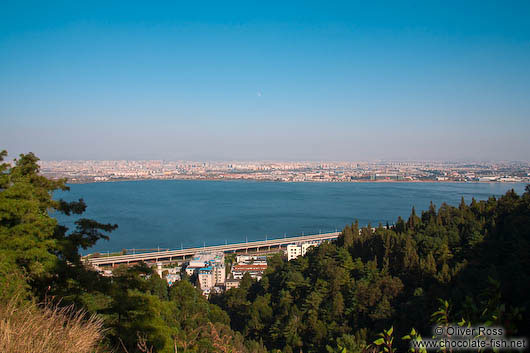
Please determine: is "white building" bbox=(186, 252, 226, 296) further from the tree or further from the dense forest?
the tree

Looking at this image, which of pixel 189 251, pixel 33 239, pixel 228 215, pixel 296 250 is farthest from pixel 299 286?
pixel 228 215

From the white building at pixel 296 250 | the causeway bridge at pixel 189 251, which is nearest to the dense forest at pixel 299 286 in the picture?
the white building at pixel 296 250

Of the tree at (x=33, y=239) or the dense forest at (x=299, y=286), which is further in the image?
the tree at (x=33, y=239)

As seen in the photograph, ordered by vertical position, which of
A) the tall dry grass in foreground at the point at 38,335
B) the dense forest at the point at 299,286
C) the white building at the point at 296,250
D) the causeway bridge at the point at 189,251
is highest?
the tall dry grass in foreground at the point at 38,335

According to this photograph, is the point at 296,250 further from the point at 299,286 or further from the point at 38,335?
the point at 38,335

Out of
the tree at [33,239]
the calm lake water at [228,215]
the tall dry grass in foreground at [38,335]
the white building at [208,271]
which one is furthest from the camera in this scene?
the calm lake water at [228,215]

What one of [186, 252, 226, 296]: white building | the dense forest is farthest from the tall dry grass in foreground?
[186, 252, 226, 296]: white building

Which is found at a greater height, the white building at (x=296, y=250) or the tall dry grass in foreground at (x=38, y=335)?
the tall dry grass in foreground at (x=38, y=335)

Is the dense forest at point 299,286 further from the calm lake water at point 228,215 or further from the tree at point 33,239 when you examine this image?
the calm lake water at point 228,215
